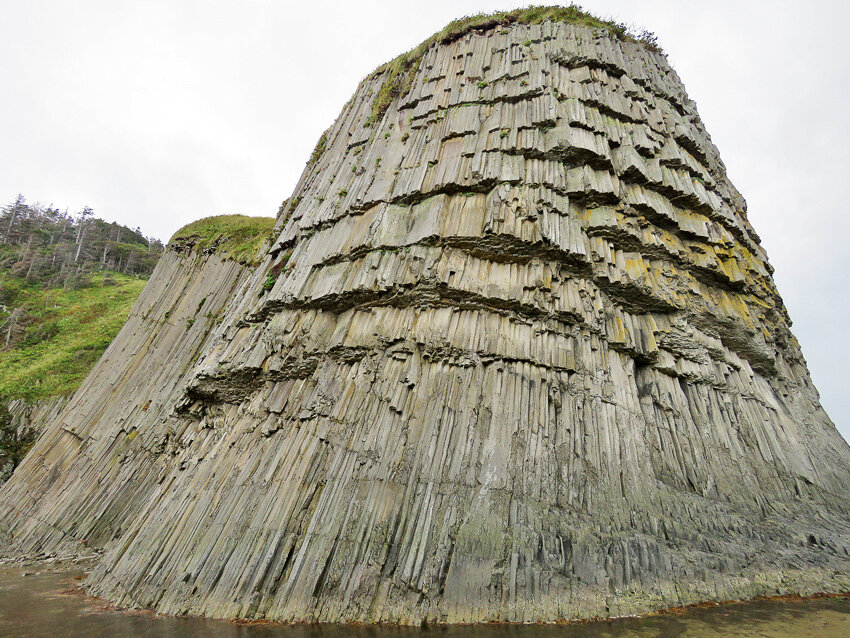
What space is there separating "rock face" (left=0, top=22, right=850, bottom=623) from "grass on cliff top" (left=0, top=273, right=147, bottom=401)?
1258 cm

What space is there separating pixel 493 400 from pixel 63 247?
75.1m

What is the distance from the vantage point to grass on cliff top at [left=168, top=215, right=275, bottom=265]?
26.6 metres

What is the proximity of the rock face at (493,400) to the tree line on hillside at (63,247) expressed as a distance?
4669 cm

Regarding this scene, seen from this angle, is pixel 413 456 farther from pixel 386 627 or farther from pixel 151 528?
pixel 151 528

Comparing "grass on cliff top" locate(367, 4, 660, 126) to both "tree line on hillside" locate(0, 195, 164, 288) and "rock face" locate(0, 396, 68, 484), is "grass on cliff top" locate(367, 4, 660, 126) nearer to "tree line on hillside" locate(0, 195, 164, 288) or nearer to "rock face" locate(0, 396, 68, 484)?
"rock face" locate(0, 396, 68, 484)

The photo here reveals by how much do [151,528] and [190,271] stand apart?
762 inches

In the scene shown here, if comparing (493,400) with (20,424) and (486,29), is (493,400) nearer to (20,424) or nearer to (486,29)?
(486,29)

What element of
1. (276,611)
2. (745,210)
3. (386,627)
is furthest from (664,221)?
(276,611)

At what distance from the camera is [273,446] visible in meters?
13.1

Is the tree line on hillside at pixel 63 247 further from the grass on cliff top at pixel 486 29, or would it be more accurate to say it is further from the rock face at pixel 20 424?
the grass on cliff top at pixel 486 29

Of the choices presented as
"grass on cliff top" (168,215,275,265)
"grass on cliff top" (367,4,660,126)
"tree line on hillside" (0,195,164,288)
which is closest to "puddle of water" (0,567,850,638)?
"grass on cliff top" (168,215,275,265)

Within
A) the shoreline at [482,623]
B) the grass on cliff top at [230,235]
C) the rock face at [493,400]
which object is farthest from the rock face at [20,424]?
the shoreline at [482,623]

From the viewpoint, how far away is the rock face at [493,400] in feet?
32.8

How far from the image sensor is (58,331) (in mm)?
41281
